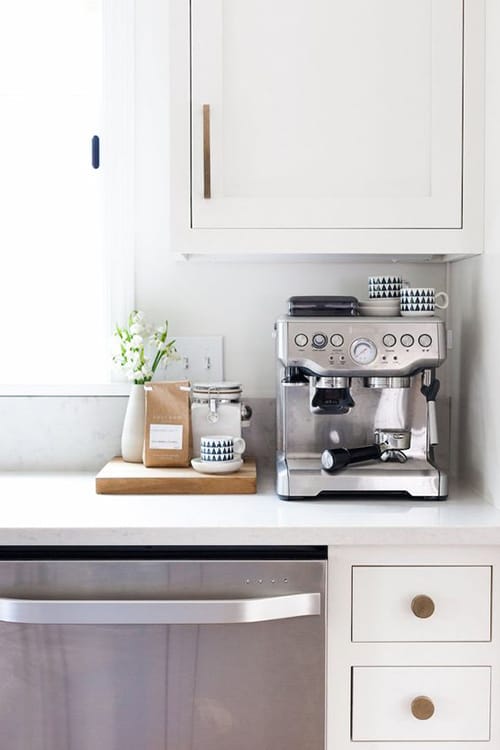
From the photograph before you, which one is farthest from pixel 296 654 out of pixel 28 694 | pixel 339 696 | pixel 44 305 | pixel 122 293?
pixel 44 305

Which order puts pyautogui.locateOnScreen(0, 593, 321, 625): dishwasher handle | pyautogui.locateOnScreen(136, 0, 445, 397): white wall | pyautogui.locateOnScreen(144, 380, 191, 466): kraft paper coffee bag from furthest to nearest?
pyautogui.locateOnScreen(136, 0, 445, 397): white wall < pyautogui.locateOnScreen(144, 380, 191, 466): kraft paper coffee bag < pyautogui.locateOnScreen(0, 593, 321, 625): dishwasher handle

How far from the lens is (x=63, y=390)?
6.49 ft

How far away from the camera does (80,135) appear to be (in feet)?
6.63

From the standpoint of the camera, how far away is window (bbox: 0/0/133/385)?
1.98m

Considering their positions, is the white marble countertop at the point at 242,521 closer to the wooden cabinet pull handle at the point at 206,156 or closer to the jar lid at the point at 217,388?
the jar lid at the point at 217,388

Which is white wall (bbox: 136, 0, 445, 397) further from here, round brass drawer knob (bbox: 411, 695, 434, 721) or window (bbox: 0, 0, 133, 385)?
round brass drawer knob (bbox: 411, 695, 434, 721)

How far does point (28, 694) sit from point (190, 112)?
43.7 inches

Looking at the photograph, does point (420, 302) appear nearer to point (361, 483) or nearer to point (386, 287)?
point (386, 287)

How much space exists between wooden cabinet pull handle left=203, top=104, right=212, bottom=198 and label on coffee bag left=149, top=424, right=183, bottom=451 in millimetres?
506

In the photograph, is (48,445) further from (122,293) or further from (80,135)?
(80,135)

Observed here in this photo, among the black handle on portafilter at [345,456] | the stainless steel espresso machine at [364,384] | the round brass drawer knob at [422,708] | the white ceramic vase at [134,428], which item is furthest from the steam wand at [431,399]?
the white ceramic vase at [134,428]

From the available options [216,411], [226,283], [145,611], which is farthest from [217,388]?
[145,611]

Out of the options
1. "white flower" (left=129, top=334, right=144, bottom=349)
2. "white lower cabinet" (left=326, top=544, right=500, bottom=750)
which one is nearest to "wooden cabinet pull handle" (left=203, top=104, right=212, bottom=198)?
"white flower" (left=129, top=334, right=144, bottom=349)

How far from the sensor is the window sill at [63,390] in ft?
6.48
